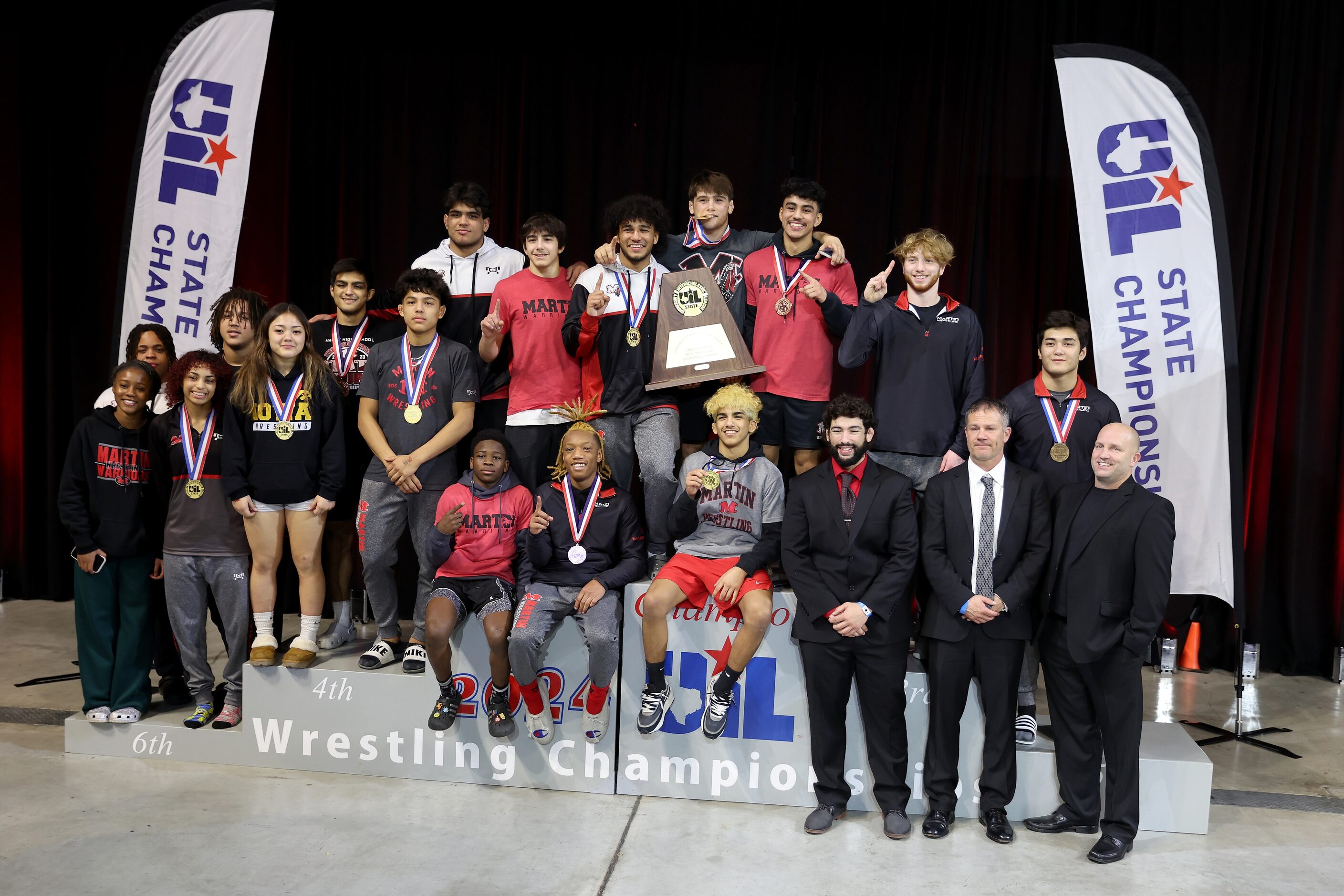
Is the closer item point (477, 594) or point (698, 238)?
point (477, 594)

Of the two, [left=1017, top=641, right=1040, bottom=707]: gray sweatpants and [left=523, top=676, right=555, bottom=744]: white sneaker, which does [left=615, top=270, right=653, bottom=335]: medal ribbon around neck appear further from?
[left=1017, top=641, right=1040, bottom=707]: gray sweatpants

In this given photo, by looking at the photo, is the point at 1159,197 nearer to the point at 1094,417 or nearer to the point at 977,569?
the point at 1094,417

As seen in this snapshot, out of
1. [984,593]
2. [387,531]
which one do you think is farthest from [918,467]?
[387,531]

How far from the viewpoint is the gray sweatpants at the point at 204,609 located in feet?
14.0

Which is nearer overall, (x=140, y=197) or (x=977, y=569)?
(x=977, y=569)

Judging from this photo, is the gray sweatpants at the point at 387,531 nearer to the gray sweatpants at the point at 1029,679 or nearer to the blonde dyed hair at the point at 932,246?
the blonde dyed hair at the point at 932,246

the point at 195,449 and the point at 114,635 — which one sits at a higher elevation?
the point at 195,449

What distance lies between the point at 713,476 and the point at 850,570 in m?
0.66

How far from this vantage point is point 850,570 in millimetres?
3705

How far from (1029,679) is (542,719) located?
1.96 m

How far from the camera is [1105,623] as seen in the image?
3518mm

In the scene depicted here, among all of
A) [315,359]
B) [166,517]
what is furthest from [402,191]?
[166,517]

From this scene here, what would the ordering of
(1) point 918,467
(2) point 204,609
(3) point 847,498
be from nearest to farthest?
(3) point 847,498 → (1) point 918,467 → (2) point 204,609

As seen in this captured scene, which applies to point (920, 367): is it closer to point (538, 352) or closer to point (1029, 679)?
point (1029, 679)
